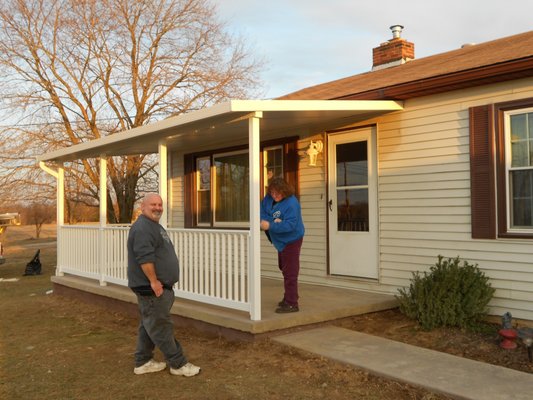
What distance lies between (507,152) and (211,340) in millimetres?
3895

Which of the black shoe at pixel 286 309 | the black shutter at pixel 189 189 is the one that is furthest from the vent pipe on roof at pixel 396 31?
the black shoe at pixel 286 309

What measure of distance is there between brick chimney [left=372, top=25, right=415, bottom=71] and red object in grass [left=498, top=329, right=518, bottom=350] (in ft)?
21.5

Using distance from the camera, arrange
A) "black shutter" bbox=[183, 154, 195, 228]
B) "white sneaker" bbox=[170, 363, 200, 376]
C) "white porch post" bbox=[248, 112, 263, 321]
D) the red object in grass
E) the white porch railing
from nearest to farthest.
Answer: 1. "white sneaker" bbox=[170, 363, 200, 376]
2. the red object in grass
3. "white porch post" bbox=[248, 112, 263, 321]
4. the white porch railing
5. "black shutter" bbox=[183, 154, 195, 228]

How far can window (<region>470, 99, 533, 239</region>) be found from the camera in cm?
563

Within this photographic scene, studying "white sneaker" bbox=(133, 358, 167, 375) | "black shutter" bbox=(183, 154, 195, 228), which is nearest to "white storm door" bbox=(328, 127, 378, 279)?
"white sneaker" bbox=(133, 358, 167, 375)

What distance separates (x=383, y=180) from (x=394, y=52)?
4.43 meters

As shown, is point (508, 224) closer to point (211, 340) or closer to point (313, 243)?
point (313, 243)

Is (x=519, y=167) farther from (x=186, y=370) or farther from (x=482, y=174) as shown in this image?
(x=186, y=370)

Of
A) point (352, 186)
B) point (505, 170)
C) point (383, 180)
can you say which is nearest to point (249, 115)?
point (383, 180)

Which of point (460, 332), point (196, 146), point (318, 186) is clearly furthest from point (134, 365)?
point (196, 146)

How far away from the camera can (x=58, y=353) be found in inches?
225

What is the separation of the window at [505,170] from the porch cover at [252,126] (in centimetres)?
131

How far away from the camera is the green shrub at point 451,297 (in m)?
5.60

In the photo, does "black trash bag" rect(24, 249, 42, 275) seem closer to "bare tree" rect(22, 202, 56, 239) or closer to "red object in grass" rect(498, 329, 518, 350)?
"red object in grass" rect(498, 329, 518, 350)
